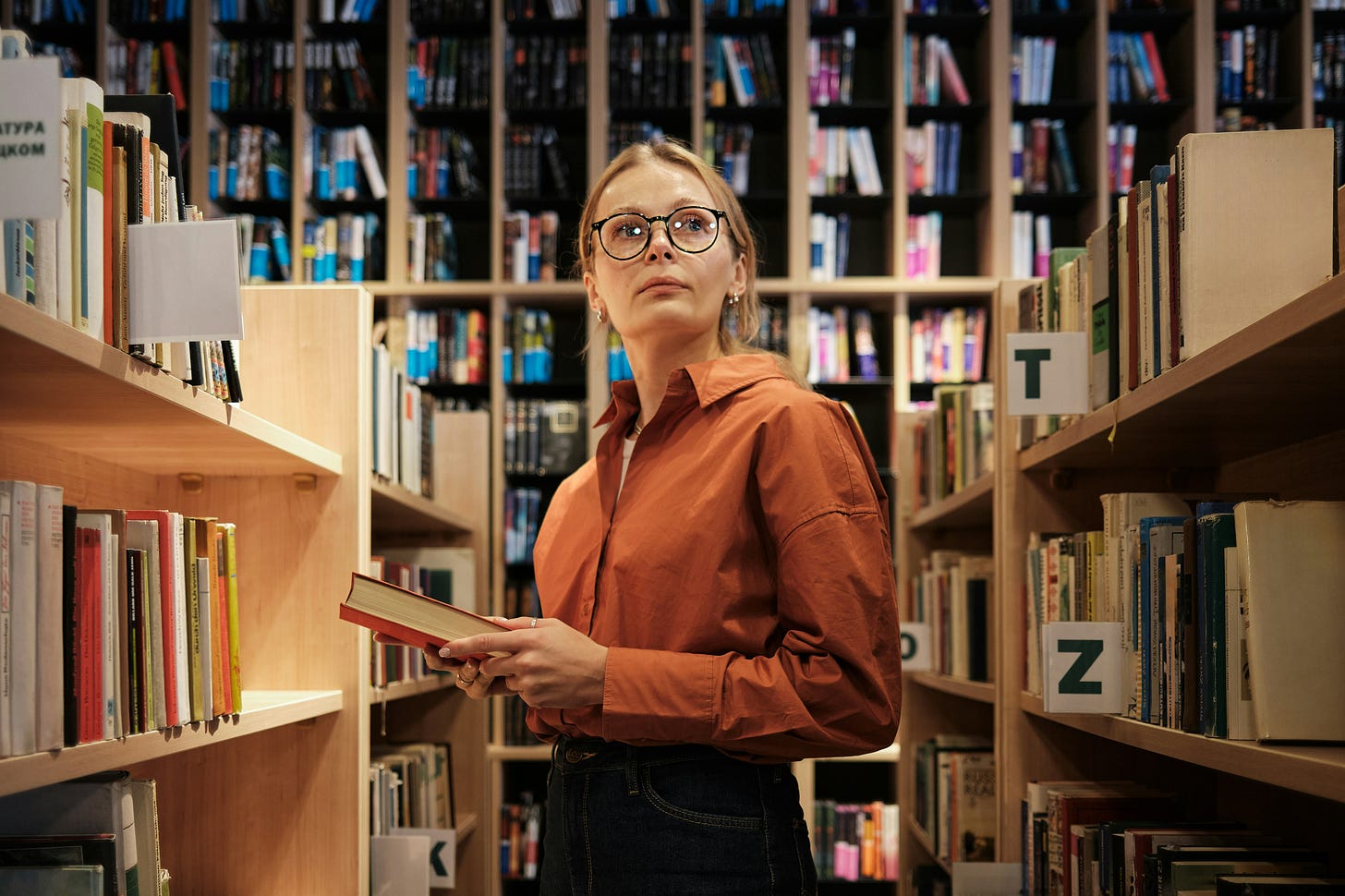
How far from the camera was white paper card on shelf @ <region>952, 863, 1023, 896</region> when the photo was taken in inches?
92.9

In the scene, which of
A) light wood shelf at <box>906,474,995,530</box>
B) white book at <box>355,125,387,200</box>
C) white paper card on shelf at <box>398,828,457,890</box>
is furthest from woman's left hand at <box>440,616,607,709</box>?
white book at <box>355,125,387,200</box>

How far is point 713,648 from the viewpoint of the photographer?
1475 millimetres

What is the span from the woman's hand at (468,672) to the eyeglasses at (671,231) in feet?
1.70

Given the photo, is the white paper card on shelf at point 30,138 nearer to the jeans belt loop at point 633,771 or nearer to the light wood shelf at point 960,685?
the jeans belt loop at point 633,771

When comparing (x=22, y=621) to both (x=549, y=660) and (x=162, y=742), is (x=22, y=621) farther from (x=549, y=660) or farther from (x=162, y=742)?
(x=549, y=660)

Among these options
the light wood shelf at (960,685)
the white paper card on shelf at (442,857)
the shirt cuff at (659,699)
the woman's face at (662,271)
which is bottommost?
the white paper card on shelf at (442,857)

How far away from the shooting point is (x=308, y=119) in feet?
17.4

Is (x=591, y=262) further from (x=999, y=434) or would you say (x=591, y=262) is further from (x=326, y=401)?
(x=999, y=434)

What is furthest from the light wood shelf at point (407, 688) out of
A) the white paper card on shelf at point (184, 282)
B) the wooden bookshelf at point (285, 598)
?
the white paper card on shelf at point (184, 282)

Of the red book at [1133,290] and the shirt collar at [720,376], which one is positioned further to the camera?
the red book at [1133,290]

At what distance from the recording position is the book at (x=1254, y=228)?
4.89 feet

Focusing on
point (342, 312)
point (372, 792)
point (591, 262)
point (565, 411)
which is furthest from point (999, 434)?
point (565, 411)

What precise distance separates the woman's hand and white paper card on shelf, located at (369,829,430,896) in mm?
901

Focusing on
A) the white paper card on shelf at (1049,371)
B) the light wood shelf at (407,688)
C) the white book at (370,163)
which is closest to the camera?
the white paper card on shelf at (1049,371)
